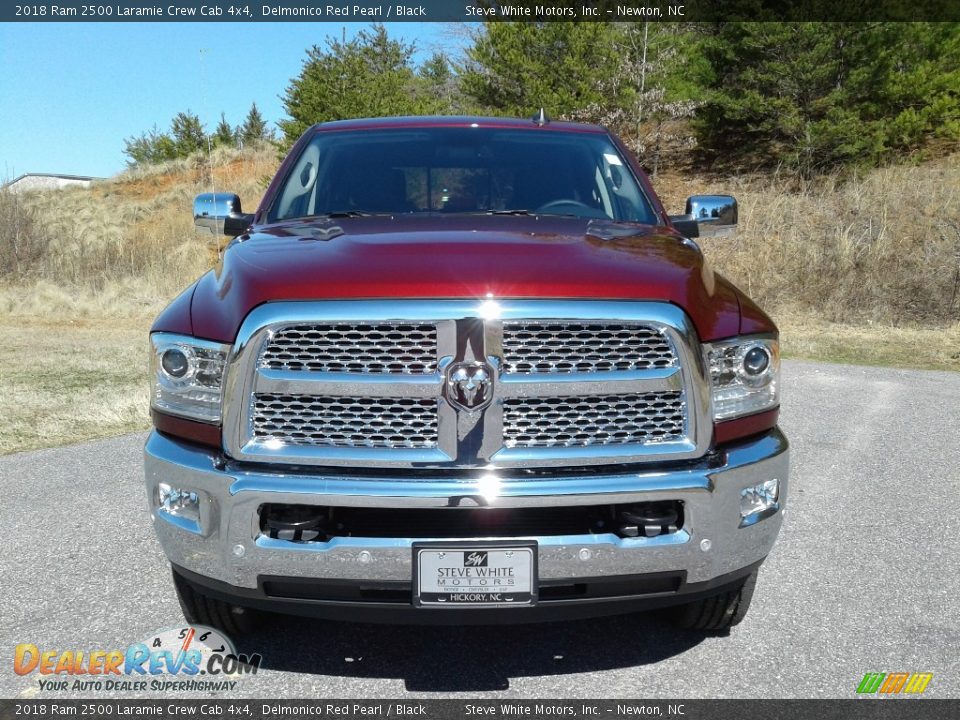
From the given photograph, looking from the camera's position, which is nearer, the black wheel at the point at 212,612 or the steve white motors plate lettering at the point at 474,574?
the steve white motors plate lettering at the point at 474,574

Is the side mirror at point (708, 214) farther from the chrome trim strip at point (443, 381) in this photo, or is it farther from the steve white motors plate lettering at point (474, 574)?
the steve white motors plate lettering at point (474, 574)

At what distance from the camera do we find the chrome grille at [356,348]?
248 centimetres

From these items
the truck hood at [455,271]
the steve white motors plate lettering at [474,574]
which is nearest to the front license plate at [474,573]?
the steve white motors plate lettering at [474,574]

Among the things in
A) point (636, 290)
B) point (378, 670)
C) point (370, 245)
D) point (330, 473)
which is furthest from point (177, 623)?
point (636, 290)

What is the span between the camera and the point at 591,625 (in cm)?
331

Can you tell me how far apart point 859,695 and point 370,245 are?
2072mm

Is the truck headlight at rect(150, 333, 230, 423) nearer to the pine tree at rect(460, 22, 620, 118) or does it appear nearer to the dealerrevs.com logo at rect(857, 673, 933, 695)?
the dealerrevs.com logo at rect(857, 673, 933, 695)

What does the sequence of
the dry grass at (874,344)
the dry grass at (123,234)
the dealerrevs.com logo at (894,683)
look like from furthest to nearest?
the dry grass at (123,234) → the dry grass at (874,344) → the dealerrevs.com logo at (894,683)

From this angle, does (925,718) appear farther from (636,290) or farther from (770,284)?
(770,284)

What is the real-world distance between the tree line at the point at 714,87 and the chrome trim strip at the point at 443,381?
2639 cm

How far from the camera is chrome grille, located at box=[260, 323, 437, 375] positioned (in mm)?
2477

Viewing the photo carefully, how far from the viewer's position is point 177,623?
3256 millimetres

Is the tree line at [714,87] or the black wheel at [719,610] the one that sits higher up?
the tree line at [714,87]

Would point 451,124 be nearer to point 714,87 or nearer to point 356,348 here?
point 356,348
